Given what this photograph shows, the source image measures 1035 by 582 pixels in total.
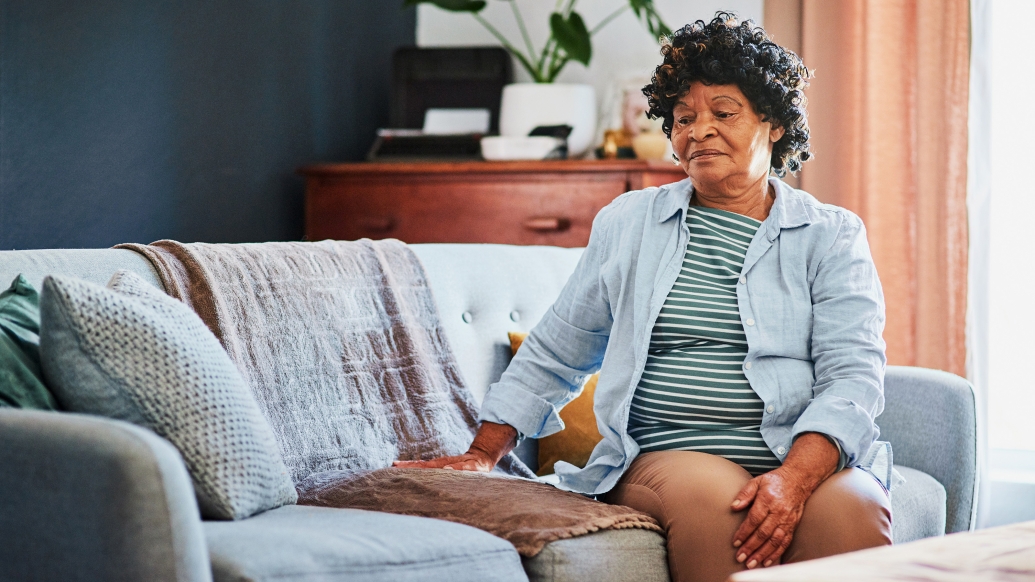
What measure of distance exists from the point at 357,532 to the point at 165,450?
0.29m

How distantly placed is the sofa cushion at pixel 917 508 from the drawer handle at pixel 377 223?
1.52 meters

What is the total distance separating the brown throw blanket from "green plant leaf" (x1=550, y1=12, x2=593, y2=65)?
1.21 metres

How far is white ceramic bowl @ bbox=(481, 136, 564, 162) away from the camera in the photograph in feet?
9.58

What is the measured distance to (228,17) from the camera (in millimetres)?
2730

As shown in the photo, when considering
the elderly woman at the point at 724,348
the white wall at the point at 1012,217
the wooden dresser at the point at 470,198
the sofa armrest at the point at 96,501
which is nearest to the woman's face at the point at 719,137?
the elderly woman at the point at 724,348

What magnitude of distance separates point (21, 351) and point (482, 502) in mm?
609

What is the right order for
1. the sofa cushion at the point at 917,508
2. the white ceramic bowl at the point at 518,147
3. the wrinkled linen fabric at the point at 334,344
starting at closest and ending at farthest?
the wrinkled linen fabric at the point at 334,344 < the sofa cushion at the point at 917,508 < the white ceramic bowl at the point at 518,147

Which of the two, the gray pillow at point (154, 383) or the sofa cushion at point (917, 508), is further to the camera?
the sofa cushion at point (917, 508)

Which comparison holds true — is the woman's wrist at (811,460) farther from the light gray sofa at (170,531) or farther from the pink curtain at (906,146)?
the pink curtain at (906,146)

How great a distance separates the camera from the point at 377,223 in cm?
293

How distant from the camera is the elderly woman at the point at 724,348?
4.56 ft

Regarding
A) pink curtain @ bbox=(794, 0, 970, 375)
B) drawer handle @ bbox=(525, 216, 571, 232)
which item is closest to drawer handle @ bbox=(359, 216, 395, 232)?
drawer handle @ bbox=(525, 216, 571, 232)

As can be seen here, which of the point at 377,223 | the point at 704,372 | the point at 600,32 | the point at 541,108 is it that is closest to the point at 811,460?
the point at 704,372

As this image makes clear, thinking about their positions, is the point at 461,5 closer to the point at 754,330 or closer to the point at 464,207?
the point at 464,207
